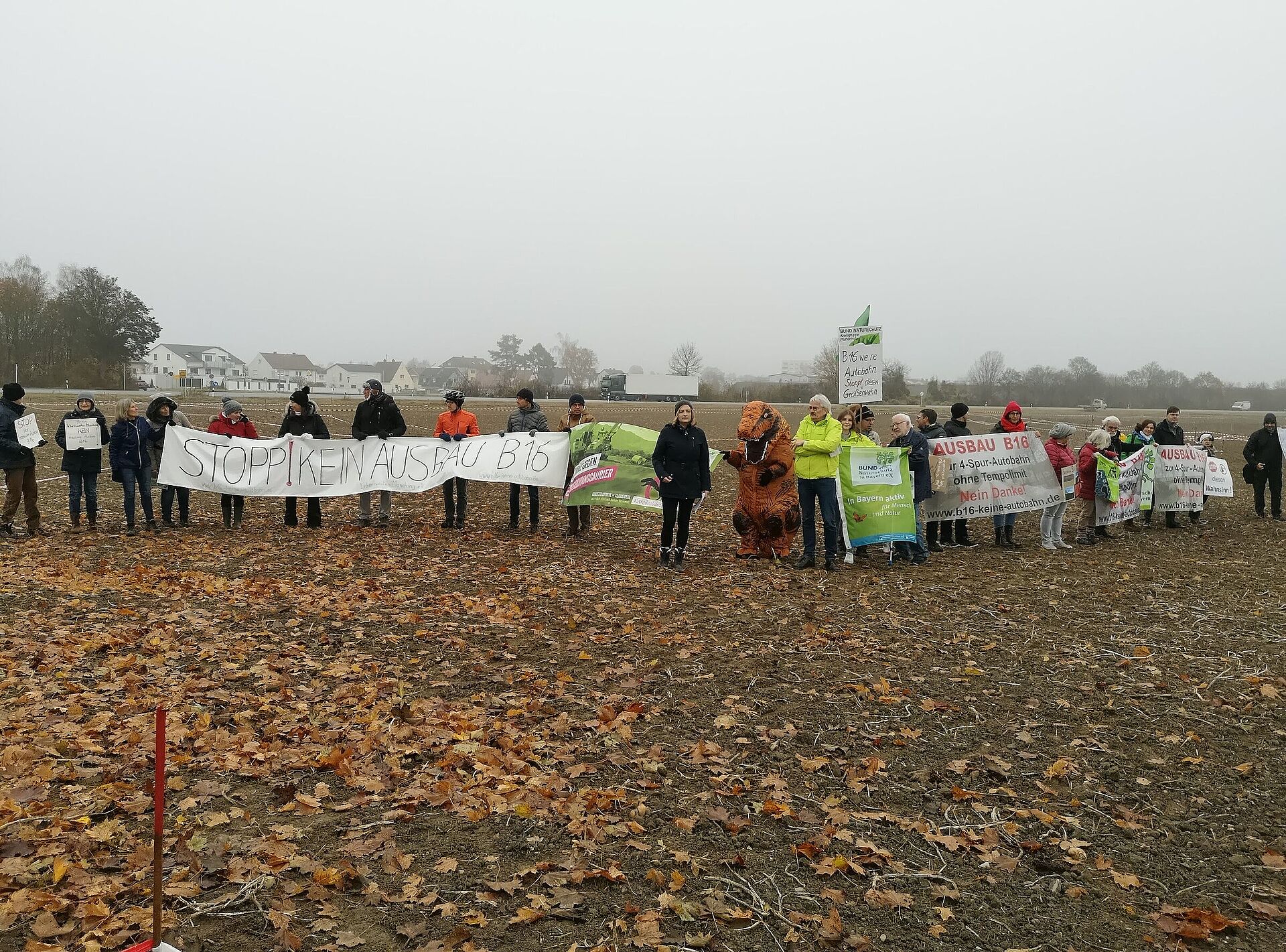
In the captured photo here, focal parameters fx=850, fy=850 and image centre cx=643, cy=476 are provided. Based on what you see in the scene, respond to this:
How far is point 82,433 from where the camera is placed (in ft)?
42.1

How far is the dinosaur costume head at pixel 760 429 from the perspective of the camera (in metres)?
11.8

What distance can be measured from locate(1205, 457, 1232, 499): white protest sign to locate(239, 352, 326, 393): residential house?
403 feet

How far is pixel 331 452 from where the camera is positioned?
14164 mm

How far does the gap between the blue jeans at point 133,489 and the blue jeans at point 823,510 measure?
9925 millimetres

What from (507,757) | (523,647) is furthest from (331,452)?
(507,757)

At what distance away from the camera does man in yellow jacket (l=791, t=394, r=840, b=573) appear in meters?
11.5

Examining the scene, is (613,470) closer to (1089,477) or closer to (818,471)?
(818,471)

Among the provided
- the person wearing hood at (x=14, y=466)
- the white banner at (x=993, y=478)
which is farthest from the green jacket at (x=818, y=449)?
the person wearing hood at (x=14, y=466)

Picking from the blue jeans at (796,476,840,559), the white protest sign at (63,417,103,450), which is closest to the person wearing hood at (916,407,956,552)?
the blue jeans at (796,476,840,559)

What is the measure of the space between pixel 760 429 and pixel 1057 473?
5492 millimetres

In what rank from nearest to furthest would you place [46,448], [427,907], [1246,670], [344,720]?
[427,907]
[344,720]
[1246,670]
[46,448]

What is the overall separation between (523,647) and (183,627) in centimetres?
331

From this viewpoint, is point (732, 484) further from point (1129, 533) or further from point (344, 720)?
point (344, 720)

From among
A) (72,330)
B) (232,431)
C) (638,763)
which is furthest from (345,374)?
(638,763)
